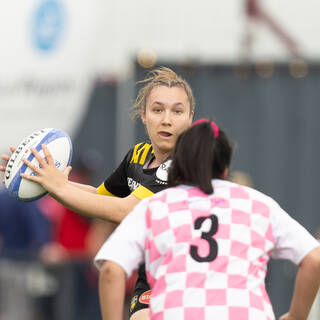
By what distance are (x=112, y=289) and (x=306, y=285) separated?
86cm

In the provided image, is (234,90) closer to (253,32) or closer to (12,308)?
(253,32)

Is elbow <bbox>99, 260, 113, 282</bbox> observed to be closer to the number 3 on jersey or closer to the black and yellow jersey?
the number 3 on jersey

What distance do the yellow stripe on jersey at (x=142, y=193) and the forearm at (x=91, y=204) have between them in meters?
0.10

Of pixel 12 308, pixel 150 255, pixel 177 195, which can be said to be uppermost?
pixel 177 195

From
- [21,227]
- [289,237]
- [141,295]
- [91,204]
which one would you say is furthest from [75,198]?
[21,227]

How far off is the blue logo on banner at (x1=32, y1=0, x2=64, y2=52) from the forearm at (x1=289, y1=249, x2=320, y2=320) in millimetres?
8799

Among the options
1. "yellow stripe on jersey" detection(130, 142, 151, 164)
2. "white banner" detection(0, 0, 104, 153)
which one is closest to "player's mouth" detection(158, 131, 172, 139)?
"yellow stripe on jersey" detection(130, 142, 151, 164)

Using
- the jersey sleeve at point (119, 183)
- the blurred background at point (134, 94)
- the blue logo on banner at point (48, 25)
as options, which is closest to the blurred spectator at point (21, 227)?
the blurred background at point (134, 94)

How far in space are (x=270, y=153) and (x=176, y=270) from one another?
861 cm

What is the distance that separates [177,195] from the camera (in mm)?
3990

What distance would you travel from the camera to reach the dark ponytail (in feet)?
13.2

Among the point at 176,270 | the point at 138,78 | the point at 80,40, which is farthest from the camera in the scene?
the point at 80,40

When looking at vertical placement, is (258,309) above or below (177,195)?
below

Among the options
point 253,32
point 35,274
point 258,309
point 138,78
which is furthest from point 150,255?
point 253,32
